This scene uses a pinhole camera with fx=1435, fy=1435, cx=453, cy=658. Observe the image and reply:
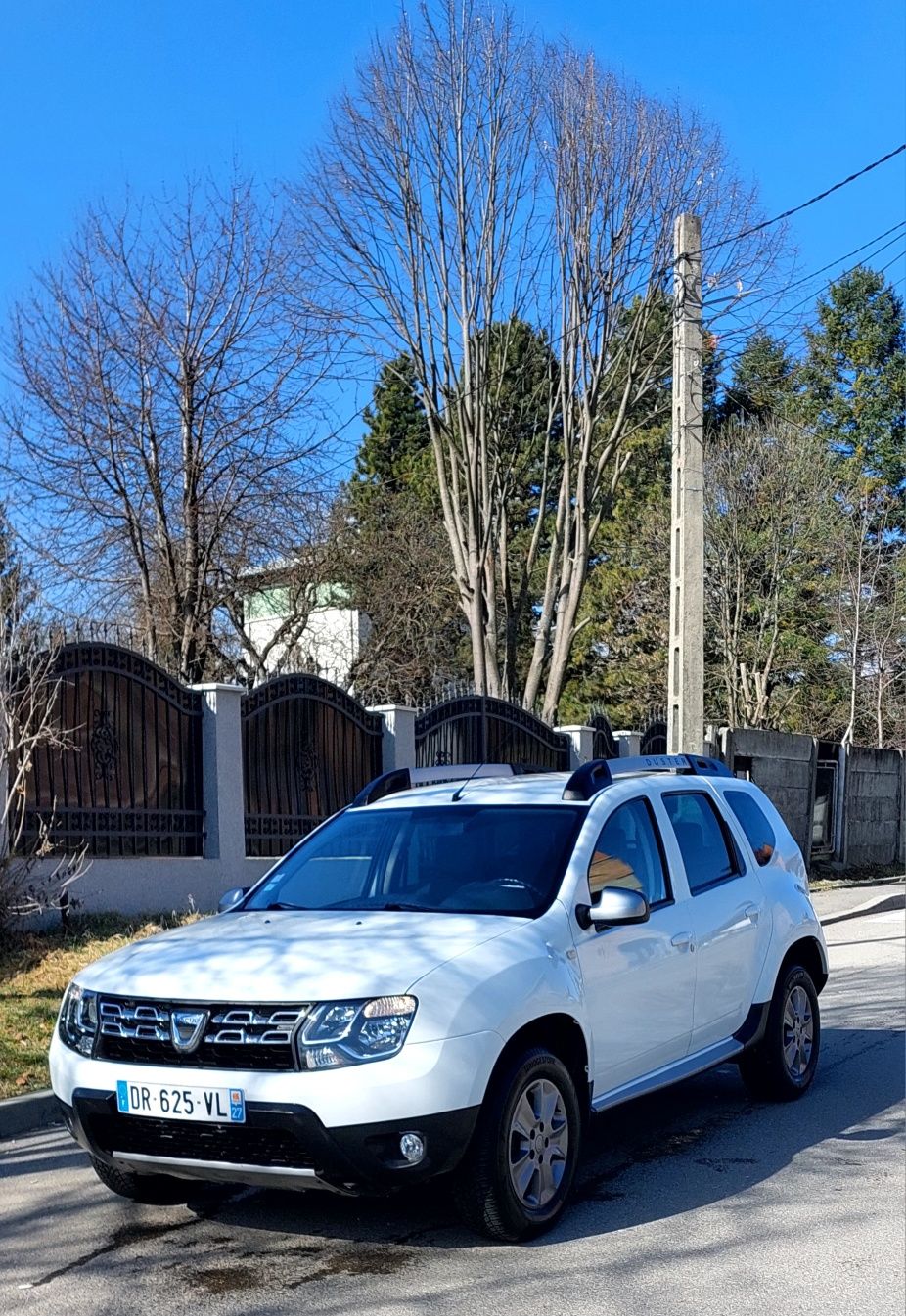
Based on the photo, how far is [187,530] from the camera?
18.3 m

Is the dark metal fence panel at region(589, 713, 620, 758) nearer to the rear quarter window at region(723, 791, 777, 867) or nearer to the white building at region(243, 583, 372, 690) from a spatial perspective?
the white building at region(243, 583, 372, 690)

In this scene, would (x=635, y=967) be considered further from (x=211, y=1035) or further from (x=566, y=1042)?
(x=211, y=1035)

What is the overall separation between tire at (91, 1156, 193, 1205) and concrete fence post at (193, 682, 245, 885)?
7.54 metres

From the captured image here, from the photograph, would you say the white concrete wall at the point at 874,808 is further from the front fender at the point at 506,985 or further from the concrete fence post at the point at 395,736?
the front fender at the point at 506,985

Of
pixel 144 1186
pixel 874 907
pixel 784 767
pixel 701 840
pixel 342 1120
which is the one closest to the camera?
pixel 342 1120

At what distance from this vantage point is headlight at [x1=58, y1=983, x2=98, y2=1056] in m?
5.13

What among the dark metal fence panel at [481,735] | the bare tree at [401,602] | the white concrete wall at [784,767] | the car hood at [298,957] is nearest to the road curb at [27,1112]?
the car hood at [298,957]

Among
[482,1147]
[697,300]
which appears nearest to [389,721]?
[697,300]

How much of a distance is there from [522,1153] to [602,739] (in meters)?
16.3

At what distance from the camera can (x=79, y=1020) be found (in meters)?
5.22

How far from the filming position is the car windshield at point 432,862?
19.0 ft

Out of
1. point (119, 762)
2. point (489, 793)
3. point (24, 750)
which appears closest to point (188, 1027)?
point (489, 793)

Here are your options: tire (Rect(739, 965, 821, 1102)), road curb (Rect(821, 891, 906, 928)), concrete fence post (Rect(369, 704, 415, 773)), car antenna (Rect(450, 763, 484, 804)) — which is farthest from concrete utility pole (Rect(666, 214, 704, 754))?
car antenna (Rect(450, 763, 484, 804))

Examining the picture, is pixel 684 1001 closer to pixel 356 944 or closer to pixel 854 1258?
pixel 854 1258
